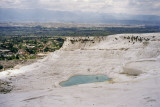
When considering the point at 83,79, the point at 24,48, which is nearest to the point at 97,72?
the point at 83,79

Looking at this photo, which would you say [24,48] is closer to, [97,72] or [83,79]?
[97,72]

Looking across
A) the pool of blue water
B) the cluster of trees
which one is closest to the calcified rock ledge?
the pool of blue water

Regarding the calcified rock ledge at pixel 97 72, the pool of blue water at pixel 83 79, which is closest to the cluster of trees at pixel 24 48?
the calcified rock ledge at pixel 97 72

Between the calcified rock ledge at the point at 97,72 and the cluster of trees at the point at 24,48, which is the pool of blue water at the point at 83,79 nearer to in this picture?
the calcified rock ledge at the point at 97,72

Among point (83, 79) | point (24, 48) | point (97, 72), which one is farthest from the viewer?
point (24, 48)

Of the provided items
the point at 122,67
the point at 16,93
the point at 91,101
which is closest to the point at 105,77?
the point at 122,67

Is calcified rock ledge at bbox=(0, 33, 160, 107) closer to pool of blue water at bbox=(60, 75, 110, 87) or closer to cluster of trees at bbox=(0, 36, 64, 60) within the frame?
pool of blue water at bbox=(60, 75, 110, 87)

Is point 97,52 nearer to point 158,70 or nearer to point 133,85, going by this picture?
point 158,70
